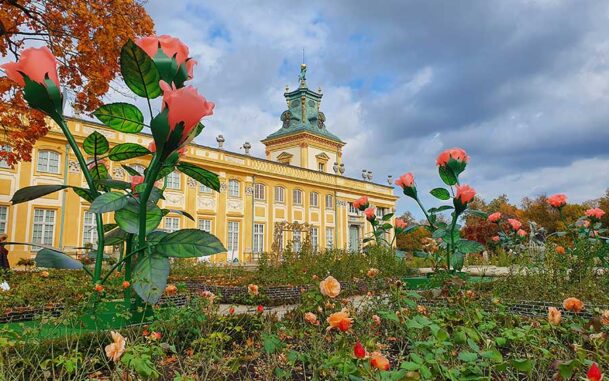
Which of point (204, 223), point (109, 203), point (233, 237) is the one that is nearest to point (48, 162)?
point (204, 223)

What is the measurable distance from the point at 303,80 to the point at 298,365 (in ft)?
127

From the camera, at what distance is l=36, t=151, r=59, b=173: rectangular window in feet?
52.4

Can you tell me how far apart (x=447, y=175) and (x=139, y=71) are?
7.81 feet

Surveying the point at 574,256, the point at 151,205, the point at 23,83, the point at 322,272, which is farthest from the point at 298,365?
the point at 322,272

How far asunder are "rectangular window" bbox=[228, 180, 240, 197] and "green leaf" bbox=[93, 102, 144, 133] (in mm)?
21116

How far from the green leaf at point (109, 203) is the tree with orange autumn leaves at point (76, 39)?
693 cm

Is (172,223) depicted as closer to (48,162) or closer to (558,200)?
(48,162)

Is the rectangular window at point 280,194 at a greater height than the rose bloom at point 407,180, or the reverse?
the rectangular window at point 280,194

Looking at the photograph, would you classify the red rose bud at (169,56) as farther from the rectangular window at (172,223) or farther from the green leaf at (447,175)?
the rectangular window at (172,223)

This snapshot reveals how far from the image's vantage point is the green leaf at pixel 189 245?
126 cm

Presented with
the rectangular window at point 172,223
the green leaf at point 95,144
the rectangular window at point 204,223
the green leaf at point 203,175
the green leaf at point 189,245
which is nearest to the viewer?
the green leaf at point 189,245

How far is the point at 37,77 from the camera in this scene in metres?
1.34

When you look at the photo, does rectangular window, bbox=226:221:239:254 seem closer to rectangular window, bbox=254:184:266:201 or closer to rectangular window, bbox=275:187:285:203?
rectangular window, bbox=254:184:266:201

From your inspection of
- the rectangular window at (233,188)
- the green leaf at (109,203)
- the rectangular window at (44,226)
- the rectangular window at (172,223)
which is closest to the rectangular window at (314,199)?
the rectangular window at (233,188)
